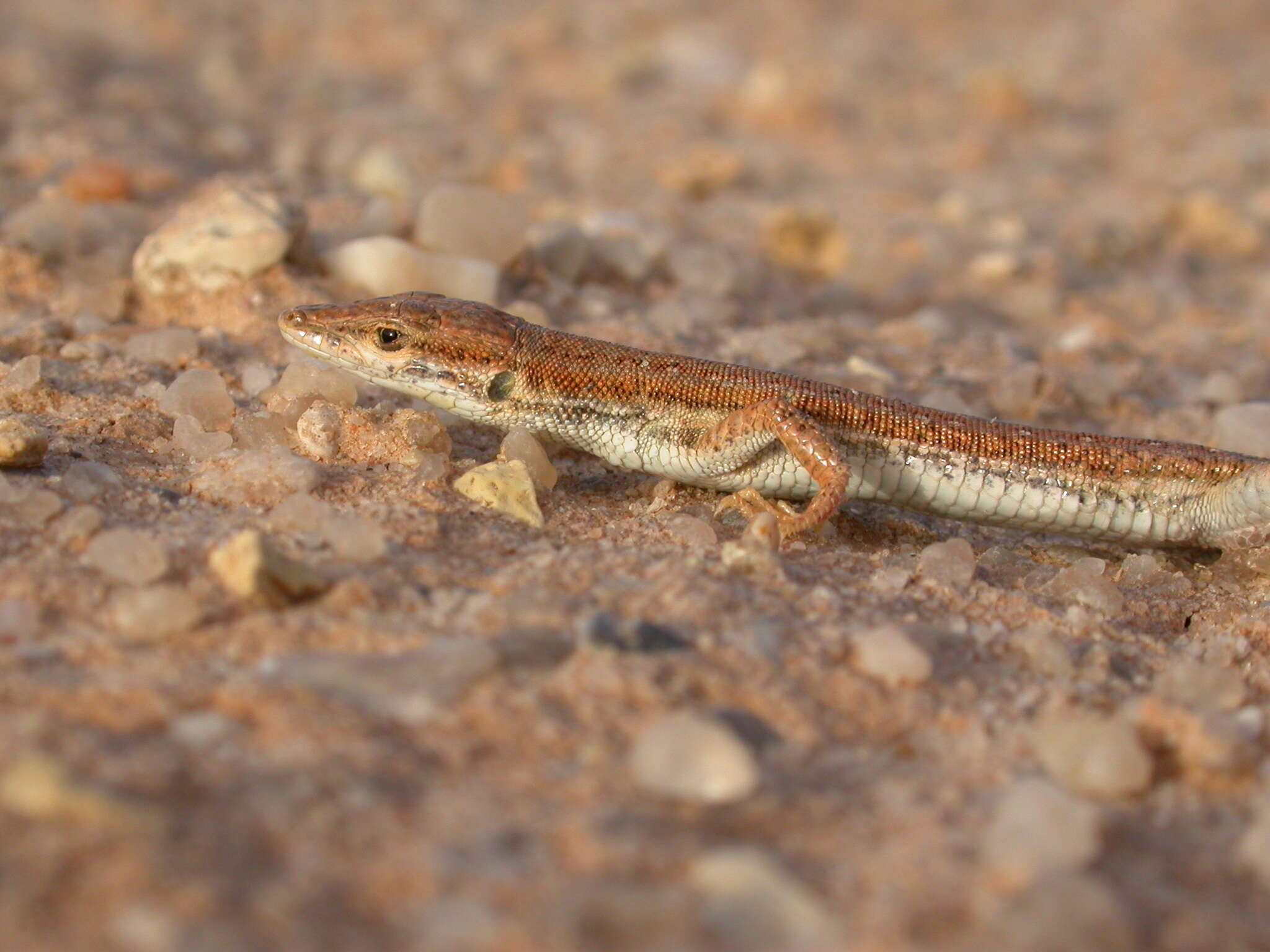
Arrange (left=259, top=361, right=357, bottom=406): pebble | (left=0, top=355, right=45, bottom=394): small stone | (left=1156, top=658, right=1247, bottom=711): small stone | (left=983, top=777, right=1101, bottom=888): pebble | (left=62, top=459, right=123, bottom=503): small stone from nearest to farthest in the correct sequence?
(left=983, top=777, right=1101, bottom=888): pebble, (left=1156, top=658, right=1247, bottom=711): small stone, (left=62, top=459, right=123, bottom=503): small stone, (left=0, top=355, right=45, bottom=394): small stone, (left=259, top=361, right=357, bottom=406): pebble

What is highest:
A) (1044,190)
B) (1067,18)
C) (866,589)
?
(1067,18)

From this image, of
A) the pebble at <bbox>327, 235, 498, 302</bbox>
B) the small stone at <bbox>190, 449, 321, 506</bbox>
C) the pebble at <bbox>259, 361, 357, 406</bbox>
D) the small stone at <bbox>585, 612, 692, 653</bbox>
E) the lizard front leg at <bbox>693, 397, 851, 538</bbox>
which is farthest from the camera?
the pebble at <bbox>327, 235, 498, 302</bbox>

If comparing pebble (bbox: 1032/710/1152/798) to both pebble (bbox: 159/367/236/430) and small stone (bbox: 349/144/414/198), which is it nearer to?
pebble (bbox: 159/367/236/430)

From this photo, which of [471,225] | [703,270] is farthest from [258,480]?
[703,270]

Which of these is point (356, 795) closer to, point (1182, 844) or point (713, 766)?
point (713, 766)

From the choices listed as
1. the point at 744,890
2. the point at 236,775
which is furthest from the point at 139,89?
the point at 744,890

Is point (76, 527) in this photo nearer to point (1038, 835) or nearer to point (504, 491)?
point (504, 491)

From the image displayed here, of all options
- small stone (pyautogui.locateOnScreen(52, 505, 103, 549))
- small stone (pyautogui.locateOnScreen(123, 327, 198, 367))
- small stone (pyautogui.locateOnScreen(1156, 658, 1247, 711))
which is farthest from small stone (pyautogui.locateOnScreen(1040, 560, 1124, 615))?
small stone (pyautogui.locateOnScreen(123, 327, 198, 367))
